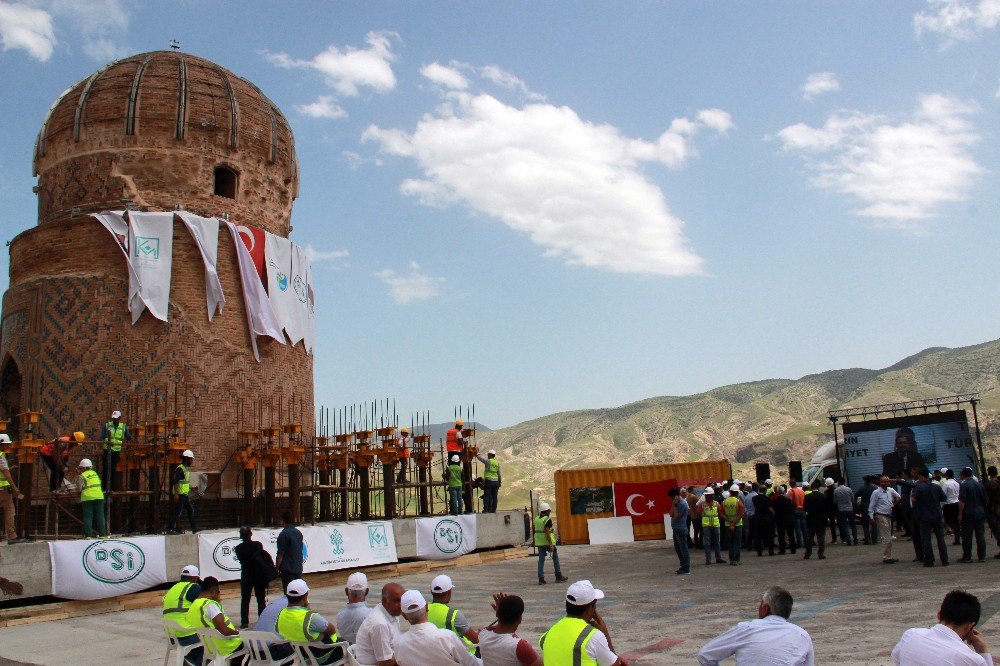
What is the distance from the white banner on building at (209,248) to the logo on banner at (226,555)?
7196 mm

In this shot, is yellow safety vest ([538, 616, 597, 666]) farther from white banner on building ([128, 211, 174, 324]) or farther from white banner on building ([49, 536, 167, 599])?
white banner on building ([128, 211, 174, 324])

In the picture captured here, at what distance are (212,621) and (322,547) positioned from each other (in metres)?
9.57

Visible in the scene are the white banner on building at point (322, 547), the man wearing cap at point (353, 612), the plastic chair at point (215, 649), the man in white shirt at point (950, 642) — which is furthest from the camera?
the white banner on building at point (322, 547)

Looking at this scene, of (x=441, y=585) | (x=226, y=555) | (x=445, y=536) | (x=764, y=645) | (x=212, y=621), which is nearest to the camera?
(x=764, y=645)

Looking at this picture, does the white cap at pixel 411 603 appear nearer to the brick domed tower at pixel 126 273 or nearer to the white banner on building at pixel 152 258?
the brick domed tower at pixel 126 273

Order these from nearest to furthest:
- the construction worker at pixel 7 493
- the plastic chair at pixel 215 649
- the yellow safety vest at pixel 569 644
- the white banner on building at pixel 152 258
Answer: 1. the yellow safety vest at pixel 569 644
2. the plastic chair at pixel 215 649
3. the construction worker at pixel 7 493
4. the white banner on building at pixel 152 258

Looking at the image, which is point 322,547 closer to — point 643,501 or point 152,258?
point 152,258

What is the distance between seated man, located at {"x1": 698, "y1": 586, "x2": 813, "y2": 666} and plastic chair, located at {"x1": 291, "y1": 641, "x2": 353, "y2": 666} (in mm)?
3381

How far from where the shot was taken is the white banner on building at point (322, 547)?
1572cm

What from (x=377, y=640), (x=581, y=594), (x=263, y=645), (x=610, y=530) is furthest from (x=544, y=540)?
(x=610, y=530)

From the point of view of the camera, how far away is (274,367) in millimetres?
22297

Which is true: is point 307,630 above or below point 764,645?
below

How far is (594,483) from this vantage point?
28.5m

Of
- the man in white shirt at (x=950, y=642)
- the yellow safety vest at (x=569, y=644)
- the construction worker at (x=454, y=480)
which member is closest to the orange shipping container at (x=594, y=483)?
the construction worker at (x=454, y=480)
